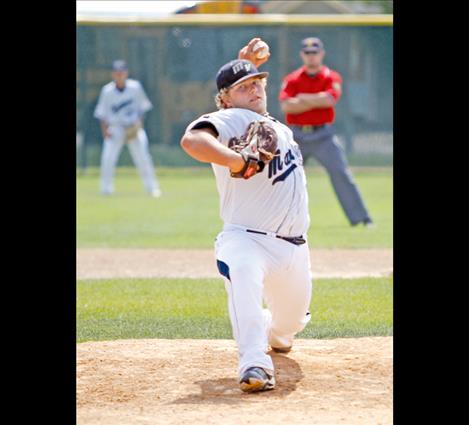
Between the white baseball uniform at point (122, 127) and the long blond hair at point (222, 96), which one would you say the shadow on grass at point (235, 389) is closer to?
the long blond hair at point (222, 96)

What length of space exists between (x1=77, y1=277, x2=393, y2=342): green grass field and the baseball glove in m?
1.87

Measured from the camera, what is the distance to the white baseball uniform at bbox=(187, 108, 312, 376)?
17.4 ft

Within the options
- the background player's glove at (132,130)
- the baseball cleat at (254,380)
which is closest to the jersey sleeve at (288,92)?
the background player's glove at (132,130)

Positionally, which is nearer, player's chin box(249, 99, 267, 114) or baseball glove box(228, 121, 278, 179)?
baseball glove box(228, 121, 278, 179)

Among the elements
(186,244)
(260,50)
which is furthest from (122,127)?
(260,50)

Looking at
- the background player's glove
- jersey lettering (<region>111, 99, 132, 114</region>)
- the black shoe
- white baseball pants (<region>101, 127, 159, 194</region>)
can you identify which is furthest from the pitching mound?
jersey lettering (<region>111, 99, 132, 114</region>)

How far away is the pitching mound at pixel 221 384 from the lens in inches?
187

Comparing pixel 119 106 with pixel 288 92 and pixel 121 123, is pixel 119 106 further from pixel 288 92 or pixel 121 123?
pixel 288 92

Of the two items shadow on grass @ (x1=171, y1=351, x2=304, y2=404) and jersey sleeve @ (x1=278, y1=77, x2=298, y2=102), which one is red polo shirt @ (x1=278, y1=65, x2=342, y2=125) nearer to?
jersey sleeve @ (x1=278, y1=77, x2=298, y2=102)

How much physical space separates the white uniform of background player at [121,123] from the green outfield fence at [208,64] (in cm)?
399

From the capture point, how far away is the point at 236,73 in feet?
18.4
